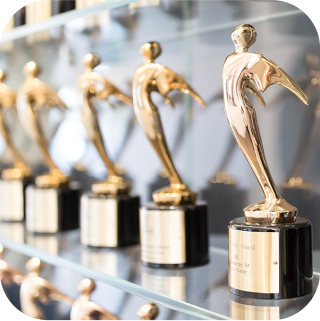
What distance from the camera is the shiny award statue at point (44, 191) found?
776mm

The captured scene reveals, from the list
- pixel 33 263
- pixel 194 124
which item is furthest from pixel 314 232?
pixel 33 263

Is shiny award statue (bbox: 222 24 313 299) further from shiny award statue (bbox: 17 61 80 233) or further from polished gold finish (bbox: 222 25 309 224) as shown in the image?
shiny award statue (bbox: 17 61 80 233)

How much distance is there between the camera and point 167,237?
1.80 ft

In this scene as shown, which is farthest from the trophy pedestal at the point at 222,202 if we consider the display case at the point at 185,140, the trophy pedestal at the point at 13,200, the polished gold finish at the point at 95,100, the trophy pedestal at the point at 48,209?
the trophy pedestal at the point at 13,200

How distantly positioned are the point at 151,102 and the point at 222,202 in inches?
6.3

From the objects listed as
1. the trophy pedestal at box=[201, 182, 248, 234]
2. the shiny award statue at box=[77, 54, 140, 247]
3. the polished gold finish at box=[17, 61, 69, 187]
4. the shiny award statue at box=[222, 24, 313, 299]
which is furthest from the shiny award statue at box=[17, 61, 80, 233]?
the shiny award statue at box=[222, 24, 313, 299]

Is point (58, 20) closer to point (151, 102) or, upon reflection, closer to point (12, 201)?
point (151, 102)

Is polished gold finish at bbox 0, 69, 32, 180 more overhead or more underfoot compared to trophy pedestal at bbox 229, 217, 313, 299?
more overhead

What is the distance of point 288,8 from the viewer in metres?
0.56

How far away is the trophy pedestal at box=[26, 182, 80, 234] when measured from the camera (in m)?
0.78

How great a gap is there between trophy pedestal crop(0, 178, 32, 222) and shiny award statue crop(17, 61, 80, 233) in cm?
9

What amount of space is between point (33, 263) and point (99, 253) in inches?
4.3

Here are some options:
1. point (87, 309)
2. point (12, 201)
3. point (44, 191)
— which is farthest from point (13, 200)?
point (87, 309)

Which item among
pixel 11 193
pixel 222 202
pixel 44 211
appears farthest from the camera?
pixel 11 193
